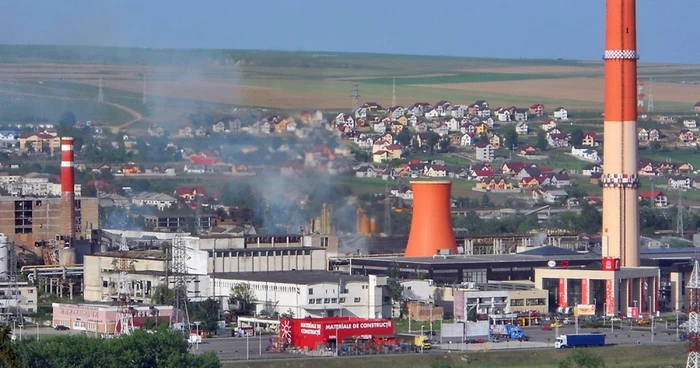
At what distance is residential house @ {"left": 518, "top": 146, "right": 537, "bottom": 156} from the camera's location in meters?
87.9

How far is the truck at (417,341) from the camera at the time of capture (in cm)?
3378

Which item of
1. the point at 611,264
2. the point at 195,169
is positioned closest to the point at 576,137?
the point at 195,169

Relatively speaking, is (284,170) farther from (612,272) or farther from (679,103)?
(679,103)

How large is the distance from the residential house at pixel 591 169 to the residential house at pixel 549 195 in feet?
15.2

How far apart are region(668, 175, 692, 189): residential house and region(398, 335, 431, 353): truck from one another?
42.8 m

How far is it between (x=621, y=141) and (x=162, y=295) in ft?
38.2

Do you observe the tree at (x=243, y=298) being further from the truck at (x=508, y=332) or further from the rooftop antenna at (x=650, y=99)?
the rooftop antenna at (x=650, y=99)

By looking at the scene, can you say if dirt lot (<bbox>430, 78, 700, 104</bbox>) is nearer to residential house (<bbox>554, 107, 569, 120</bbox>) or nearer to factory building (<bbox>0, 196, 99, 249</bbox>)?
residential house (<bbox>554, 107, 569, 120</bbox>)

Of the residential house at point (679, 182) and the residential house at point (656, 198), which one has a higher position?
the residential house at point (679, 182)

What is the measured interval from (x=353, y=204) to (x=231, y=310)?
20237 millimetres

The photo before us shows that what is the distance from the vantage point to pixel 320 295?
39.6 metres

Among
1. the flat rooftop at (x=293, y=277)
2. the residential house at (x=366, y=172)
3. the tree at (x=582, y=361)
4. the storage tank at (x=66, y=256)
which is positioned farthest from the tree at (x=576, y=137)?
the tree at (x=582, y=361)

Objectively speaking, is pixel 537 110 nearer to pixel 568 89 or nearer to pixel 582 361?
pixel 568 89

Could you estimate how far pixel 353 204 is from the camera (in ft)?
197
